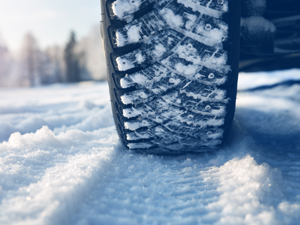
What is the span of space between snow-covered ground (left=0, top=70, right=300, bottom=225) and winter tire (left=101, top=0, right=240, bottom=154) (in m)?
0.13

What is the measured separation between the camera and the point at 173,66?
2.29ft

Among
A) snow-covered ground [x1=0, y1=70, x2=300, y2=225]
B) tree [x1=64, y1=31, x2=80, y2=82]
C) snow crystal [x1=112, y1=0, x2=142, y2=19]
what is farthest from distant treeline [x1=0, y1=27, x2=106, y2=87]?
snow crystal [x1=112, y1=0, x2=142, y2=19]

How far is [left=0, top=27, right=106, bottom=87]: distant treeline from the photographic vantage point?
50.5 ft

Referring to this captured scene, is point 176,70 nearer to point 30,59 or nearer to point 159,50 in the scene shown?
point 159,50

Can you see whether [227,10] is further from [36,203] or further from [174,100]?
[36,203]

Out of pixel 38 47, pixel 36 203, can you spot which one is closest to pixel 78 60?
pixel 38 47

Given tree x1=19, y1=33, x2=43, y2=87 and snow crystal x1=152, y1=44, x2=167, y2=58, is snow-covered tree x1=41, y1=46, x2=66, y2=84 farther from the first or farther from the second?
snow crystal x1=152, y1=44, x2=167, y2=58

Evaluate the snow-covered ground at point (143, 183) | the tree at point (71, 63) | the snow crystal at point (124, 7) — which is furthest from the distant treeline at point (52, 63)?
the snow crystal at point (124, 7)

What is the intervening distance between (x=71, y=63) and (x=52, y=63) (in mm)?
6199

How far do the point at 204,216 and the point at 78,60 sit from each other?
1816 centimetres

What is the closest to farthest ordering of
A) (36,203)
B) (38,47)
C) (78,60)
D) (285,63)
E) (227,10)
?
(36,203) → (227,10) → (285,63) → (78,60) → (38,47)

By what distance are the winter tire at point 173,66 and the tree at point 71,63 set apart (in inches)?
678

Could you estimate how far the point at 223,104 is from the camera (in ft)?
2.45

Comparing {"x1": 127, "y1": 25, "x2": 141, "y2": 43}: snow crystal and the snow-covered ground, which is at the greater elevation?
{"x1": 127, "y1": 25, "x2": 141, "y2": 43}: snow crystal
